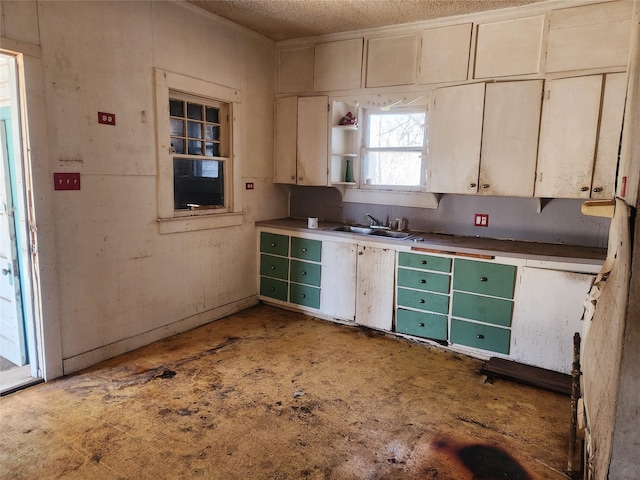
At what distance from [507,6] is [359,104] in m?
1.50

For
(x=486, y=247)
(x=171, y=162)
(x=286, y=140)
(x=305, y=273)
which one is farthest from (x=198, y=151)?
(x=486, y=247)

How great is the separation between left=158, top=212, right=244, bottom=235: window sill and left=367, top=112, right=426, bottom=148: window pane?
1.64m

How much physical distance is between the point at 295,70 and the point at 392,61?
3.60 feet

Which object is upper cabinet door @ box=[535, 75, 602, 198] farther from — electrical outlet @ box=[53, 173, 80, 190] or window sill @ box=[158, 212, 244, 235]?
electrical outlet @ box=[53, 173, 80, 190]

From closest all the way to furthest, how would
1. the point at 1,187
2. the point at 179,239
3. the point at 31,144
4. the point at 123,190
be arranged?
1. the point at 31,144
2. the point at 1,187
3. the point at 123,190
4. the point at 179,239

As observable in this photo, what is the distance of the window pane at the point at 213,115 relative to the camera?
4027 millimetres

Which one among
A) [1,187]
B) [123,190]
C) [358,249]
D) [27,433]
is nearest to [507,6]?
[358,249]

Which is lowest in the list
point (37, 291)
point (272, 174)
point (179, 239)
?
point (37, 291)

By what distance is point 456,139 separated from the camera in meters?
3.69

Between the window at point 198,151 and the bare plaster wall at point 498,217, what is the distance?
1.25 metres

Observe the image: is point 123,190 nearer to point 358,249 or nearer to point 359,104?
point 358,249

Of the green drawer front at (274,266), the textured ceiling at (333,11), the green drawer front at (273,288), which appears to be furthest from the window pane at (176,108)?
the green drawer front at (273,288)

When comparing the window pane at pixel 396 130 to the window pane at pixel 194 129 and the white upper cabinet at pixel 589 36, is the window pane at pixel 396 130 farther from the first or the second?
the window pane at pixel 194 129

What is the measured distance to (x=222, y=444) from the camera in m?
2.32
